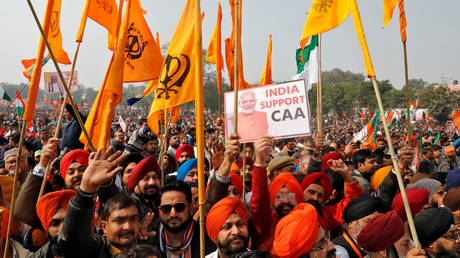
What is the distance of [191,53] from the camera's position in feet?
10.6

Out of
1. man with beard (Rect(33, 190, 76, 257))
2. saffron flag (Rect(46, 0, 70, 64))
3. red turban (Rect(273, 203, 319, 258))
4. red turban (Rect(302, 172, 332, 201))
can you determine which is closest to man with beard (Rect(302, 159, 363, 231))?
red turban (Rect(302, 172, 332, 201))

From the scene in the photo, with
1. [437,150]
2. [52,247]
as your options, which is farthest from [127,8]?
[437,150]

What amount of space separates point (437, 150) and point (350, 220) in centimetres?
724

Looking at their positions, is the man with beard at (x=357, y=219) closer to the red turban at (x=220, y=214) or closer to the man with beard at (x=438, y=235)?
the man with beard at (x=438, y=235)

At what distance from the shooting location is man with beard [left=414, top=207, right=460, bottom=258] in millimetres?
2898

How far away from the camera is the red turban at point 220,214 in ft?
9.04

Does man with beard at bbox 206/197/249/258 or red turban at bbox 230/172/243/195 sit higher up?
red turban at bbox 230/172/243/195

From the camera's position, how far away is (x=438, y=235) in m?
2.92

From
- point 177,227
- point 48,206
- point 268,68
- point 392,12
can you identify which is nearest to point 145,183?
point 177,227

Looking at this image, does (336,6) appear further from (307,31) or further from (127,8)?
(127,8)

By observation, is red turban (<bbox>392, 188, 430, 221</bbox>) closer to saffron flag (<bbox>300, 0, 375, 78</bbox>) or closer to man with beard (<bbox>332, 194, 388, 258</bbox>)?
man with beard (<bbox>332, 194, 388, 258</bbox>)

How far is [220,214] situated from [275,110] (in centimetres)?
125

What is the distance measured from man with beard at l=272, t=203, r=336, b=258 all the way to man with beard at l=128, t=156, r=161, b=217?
142cm

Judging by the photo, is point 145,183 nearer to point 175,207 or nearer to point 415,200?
point 175,207
